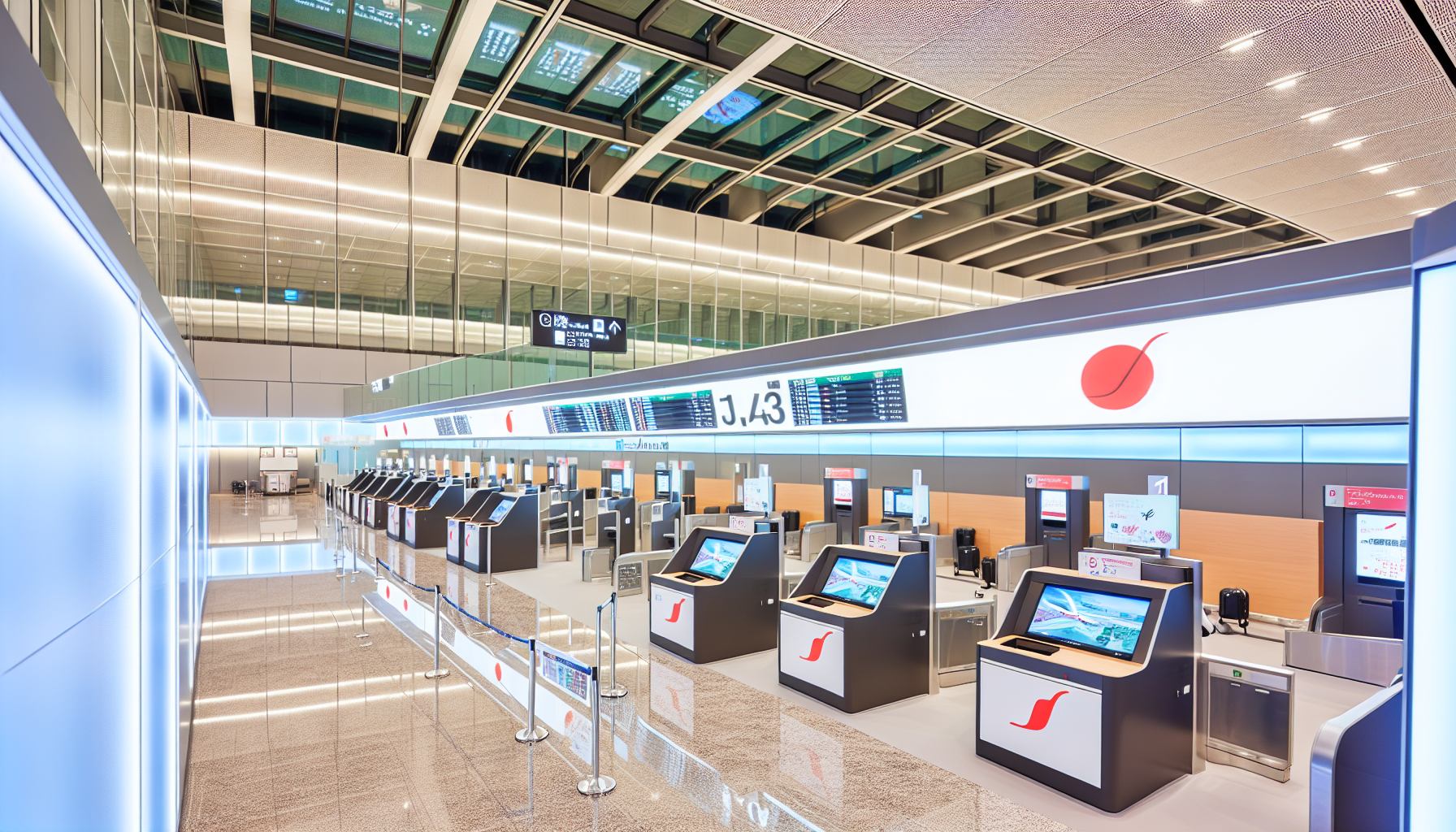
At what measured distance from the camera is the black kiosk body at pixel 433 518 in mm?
13234

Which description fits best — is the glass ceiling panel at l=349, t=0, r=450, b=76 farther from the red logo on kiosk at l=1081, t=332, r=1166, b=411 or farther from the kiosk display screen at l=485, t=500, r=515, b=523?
the red logo on kiosk at l=1081, t=332, r=1166, b=411

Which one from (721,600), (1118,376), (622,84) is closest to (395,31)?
(622,84)

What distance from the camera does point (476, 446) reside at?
24.2 metres

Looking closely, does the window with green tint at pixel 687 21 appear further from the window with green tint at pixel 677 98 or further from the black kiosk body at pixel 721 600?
the black kiosk body at pixel 721 600

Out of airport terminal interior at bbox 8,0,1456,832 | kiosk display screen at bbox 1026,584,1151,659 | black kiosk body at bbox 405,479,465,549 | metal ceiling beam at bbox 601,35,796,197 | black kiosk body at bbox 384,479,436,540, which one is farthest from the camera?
black kiosk body at bbox 384,479,436,540

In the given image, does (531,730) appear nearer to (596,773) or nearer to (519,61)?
(596,773)

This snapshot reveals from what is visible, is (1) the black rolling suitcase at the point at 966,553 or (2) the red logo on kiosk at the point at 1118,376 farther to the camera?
(1) the black rolling suitcase at the point at 966,553

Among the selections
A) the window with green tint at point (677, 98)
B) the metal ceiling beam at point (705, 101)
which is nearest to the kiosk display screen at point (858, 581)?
the metal ceiling beam at point (705, 101)

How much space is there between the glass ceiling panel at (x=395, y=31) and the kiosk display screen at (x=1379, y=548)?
14.9m

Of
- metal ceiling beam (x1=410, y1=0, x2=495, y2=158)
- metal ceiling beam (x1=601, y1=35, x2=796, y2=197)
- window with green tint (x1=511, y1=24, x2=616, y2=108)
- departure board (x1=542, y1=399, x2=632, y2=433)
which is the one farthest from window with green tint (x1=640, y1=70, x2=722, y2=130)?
departure board (x1=542, y1=399, x2=632, y2=433)

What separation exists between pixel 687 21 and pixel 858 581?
1108cm

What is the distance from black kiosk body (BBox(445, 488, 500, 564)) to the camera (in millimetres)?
11648

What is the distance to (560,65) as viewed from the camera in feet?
48.1

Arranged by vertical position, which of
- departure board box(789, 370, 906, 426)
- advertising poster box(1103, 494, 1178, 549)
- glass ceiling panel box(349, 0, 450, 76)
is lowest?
advertising poster box(1103, 494, 1178, 549)
